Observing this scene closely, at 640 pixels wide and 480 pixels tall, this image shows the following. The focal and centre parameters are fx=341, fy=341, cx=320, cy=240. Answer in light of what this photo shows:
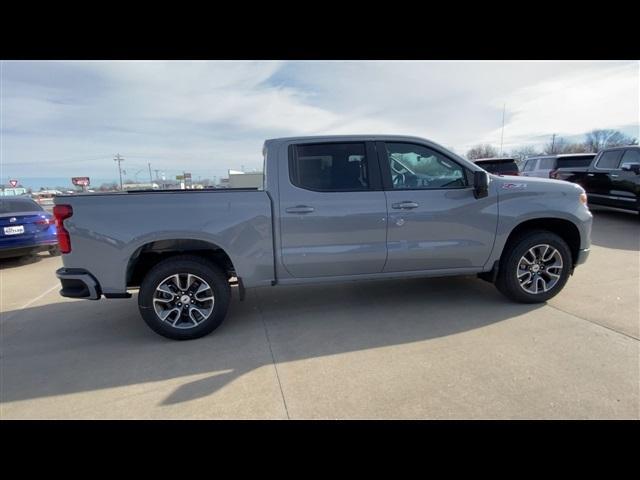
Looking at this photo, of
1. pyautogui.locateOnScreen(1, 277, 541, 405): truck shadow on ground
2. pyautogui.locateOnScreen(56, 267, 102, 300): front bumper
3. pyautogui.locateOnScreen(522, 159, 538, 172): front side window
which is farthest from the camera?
pyautogui.locateOnScreen(522, 159, 538, 172): front side window

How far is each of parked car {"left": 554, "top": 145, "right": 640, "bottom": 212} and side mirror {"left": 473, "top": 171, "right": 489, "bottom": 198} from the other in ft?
24.6

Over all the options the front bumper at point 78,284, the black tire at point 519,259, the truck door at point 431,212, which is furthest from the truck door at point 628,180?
the front bumper at point 78,284

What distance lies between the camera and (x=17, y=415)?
2457mm

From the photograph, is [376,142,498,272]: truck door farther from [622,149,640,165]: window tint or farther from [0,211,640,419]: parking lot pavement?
[622,149,640,165]: window tint

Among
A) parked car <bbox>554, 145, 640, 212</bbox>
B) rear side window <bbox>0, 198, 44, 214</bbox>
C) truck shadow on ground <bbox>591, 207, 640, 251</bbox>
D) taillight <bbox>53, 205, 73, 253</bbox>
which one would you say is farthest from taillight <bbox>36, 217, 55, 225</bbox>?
parked car <bbox>554, 145, 640, 212</bbox>

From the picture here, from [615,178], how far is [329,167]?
9272 mm

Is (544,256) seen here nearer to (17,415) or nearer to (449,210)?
(449,210)

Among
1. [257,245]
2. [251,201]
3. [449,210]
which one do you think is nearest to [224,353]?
[257,245]

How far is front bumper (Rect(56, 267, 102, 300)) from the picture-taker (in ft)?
10.9

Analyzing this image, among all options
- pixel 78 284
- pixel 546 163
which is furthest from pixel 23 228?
pixel 546 163

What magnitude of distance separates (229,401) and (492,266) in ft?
10.6

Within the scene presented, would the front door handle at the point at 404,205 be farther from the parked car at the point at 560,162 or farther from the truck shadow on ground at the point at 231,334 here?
the parked car at the point at 560,162

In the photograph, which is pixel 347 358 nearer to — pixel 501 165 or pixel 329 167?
pixel 329 167

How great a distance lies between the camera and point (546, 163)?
41.8 ft
